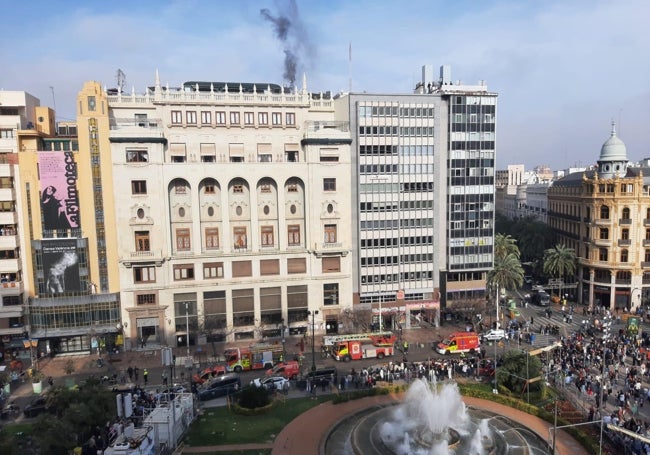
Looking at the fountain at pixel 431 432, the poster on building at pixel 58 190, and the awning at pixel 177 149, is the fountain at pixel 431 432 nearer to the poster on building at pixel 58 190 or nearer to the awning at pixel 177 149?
the awning at pixel 177 149

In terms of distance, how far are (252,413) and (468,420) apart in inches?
679

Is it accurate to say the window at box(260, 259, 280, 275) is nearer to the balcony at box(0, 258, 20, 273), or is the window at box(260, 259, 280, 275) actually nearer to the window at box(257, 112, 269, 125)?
the window at box(257, 112, 269, 125)

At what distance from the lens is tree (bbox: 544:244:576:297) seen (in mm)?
81812

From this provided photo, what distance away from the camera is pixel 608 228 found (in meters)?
78.4

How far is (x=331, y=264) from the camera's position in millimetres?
72000

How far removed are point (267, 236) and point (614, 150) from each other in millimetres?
54023

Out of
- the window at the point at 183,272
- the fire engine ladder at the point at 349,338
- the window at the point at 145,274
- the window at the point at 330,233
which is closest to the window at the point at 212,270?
the window at the point at 183,272

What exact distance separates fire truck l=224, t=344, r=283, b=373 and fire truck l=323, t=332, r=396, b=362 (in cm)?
706

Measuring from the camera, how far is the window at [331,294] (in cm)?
7185

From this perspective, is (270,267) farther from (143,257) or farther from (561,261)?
(561,261)

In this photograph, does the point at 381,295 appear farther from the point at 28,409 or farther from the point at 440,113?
the point at 28,409

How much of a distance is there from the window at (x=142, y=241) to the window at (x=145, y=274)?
7.91 ft

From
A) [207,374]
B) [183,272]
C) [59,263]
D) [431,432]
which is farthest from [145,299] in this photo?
[431,432]

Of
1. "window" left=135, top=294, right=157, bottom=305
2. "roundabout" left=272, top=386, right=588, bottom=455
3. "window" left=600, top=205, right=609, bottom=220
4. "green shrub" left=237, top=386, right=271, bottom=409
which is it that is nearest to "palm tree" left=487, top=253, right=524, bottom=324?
"window" left=600, top=205, right=609, bottom=220
